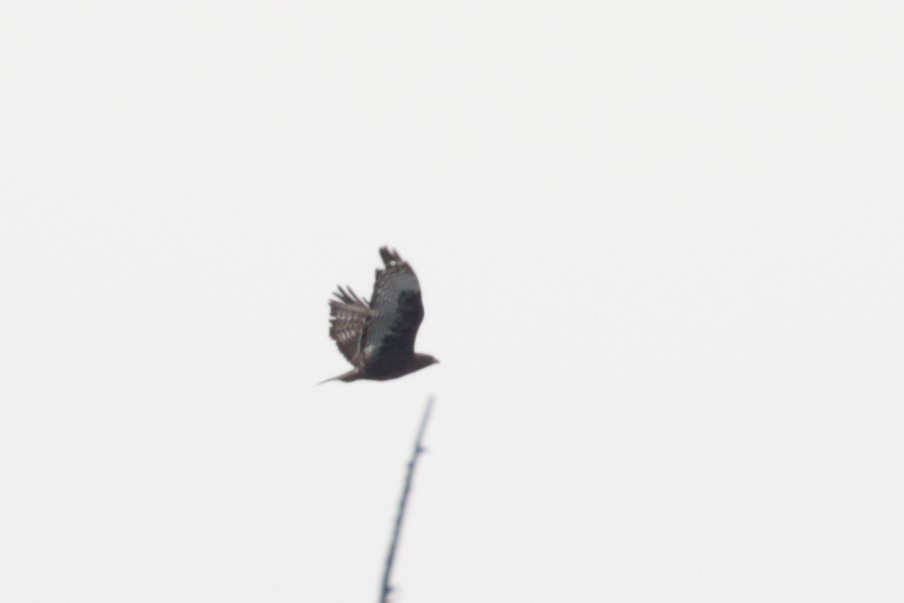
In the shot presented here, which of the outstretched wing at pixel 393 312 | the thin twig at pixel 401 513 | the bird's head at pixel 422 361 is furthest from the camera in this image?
the bird's head at pixel 422 361

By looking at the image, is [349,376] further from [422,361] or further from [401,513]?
[401,513]

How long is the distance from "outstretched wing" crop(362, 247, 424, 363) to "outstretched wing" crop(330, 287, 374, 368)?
184 mm

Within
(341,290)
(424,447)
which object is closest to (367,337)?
(341,290)

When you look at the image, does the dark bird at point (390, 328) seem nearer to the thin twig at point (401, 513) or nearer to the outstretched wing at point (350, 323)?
the outstretched wing at point (350, 323)

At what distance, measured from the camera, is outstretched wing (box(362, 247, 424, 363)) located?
54.4ft

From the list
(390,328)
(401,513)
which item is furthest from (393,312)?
(401,513)

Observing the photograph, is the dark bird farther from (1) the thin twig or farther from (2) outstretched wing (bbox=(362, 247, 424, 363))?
(1) the thin twig

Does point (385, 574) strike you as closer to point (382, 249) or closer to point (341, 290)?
point (382, 249)

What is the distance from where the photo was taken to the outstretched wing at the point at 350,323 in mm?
17578

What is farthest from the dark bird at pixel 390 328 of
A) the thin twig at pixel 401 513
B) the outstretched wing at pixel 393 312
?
the thin twig at pixel 401 513

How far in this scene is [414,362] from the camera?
56.5ft

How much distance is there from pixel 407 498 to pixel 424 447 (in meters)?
0.28

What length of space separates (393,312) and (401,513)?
1326cm

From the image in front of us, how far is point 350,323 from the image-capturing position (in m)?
18.9
